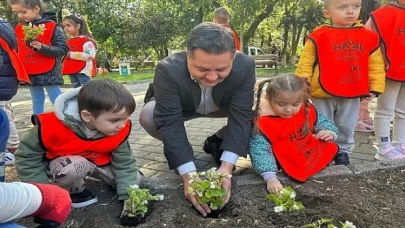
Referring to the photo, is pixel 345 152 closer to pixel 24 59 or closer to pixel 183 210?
pixel 183 210

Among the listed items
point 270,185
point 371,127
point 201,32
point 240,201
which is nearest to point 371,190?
point 270,185

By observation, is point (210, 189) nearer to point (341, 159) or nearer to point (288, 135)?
point (288, 135)

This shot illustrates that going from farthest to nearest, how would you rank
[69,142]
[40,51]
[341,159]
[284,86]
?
1. [40,51]
2. [341,159]
3. [284,86]
4. [69,142]

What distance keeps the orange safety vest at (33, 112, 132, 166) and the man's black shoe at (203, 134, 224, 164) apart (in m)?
0.93

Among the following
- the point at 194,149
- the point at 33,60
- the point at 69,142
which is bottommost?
the point at 194,149

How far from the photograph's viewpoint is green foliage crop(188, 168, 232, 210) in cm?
207

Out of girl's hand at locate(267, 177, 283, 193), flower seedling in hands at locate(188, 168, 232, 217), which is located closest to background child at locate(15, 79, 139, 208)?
flower seedling in hands at locate(188, 168, 232, 217)

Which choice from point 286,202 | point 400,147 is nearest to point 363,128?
point 400,147

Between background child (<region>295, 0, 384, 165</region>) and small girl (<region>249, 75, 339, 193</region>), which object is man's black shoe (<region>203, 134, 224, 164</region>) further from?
background child (<region>295, 0, 384, 165</region>)

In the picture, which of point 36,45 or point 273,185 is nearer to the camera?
point 273,185

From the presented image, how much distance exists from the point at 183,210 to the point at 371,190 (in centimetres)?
115

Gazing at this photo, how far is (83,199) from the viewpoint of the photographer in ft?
7.73

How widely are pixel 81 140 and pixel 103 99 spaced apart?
1.05 feet

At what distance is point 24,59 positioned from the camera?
4.09 meters
